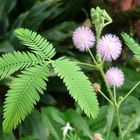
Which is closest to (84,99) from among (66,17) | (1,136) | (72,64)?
(72,64)

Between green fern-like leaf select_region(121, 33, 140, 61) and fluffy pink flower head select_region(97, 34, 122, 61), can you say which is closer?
fluffy pink flower head select_region(97, 34, 122, 61)

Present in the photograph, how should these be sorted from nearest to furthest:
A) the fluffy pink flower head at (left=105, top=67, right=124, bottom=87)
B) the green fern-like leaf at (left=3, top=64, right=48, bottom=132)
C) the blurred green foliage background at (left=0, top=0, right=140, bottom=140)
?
the green fern-like leaf at (left=3, top=64, right=48, bottom=132), the fluffy pink flower head at (left=105, top=67, right=124, bottom=87), the blurred green foliage background at (left=0, top=0, right=140, bottom=140)

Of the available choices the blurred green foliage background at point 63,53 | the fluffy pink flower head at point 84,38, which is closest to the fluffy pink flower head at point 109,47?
the fluffy pink flower head at point 84,38

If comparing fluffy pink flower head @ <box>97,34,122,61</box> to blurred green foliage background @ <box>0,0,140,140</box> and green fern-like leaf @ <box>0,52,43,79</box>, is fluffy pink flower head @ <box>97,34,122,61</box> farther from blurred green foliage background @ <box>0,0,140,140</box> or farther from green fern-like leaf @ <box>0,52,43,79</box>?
blurred green foliage background @ <box>0,0,140,140</box>

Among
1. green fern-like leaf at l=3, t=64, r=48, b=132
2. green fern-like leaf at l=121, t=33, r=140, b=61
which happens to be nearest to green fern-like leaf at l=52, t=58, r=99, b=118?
green fern-like leaf at l=3, t=64, r=48, b=132

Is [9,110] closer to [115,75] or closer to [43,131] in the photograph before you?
[115,75]

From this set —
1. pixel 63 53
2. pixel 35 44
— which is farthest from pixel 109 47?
pixel 63 53
